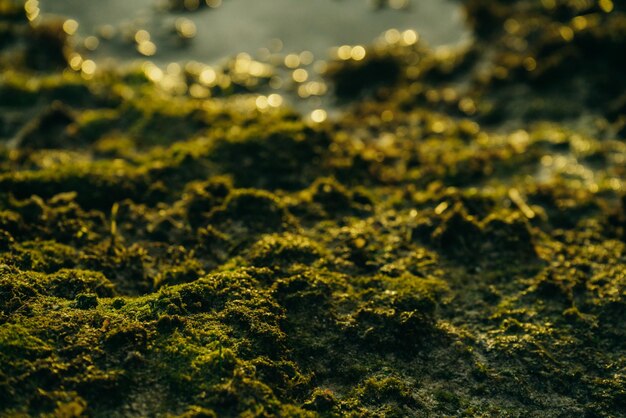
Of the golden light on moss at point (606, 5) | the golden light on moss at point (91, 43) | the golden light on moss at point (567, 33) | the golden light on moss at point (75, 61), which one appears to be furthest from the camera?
the golden light on moss at point (606, 5)

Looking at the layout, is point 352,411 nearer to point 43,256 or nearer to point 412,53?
point 43,256

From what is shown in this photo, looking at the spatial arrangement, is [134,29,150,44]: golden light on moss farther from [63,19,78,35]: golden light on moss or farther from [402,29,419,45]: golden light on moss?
[402,29,419,45]: golden light on moss

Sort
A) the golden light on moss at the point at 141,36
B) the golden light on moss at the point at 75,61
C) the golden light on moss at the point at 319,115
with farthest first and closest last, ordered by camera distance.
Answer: the golden light on moss at the point at 141,36
the golden light on moss at the point at 75,61
the golden light on moss at the point at 319,115

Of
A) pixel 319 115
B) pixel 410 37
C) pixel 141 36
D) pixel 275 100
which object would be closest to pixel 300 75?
pixel 275 100

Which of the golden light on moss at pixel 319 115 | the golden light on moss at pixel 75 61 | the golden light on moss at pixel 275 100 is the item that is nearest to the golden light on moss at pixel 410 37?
the golden light on moss at pixel 319 115

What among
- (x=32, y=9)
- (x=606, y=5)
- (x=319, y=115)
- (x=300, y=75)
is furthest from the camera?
(x=32, y=9)

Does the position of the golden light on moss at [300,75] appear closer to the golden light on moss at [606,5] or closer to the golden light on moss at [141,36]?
the golden light on moss at [141,36]

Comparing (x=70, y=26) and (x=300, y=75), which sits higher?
(x=70, y=26)

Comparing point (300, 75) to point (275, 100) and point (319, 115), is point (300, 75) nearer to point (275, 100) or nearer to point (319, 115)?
point (275, 100)

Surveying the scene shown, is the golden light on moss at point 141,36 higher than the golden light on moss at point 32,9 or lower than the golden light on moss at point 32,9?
lower

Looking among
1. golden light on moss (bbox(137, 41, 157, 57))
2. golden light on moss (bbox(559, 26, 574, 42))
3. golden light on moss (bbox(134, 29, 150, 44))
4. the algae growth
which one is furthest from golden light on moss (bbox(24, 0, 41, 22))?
golden light on moss (bbox(559, 26, 574, 42))
